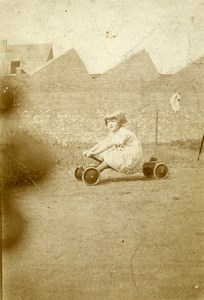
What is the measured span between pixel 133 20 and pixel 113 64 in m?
0.26

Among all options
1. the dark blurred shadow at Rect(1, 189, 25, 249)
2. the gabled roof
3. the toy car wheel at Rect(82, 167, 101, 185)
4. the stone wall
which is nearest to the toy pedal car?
the toy car wheel at Rect(82, 167, 101, 185)

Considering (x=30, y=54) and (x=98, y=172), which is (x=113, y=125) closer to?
(x=98, y=172)

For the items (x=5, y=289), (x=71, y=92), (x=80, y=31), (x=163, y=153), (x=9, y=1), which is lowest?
(x=5, y=289)

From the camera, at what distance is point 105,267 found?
8.18 feet

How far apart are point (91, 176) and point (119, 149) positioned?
214 mm

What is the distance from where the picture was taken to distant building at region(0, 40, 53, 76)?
2.51 meters

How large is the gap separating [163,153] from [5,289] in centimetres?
113

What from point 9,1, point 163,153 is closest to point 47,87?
point 9,1

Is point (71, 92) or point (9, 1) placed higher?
point (9, 1)

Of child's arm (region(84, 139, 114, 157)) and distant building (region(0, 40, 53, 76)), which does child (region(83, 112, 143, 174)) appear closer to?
child's arm (region(84, 139, 114, 157))

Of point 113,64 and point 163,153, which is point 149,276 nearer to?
point 163,153

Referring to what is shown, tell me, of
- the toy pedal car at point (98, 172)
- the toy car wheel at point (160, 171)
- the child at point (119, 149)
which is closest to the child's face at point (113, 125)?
the child at point (119, 149)

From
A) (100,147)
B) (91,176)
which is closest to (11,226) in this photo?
(91,176)

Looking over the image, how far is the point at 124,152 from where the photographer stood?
2562 mm
